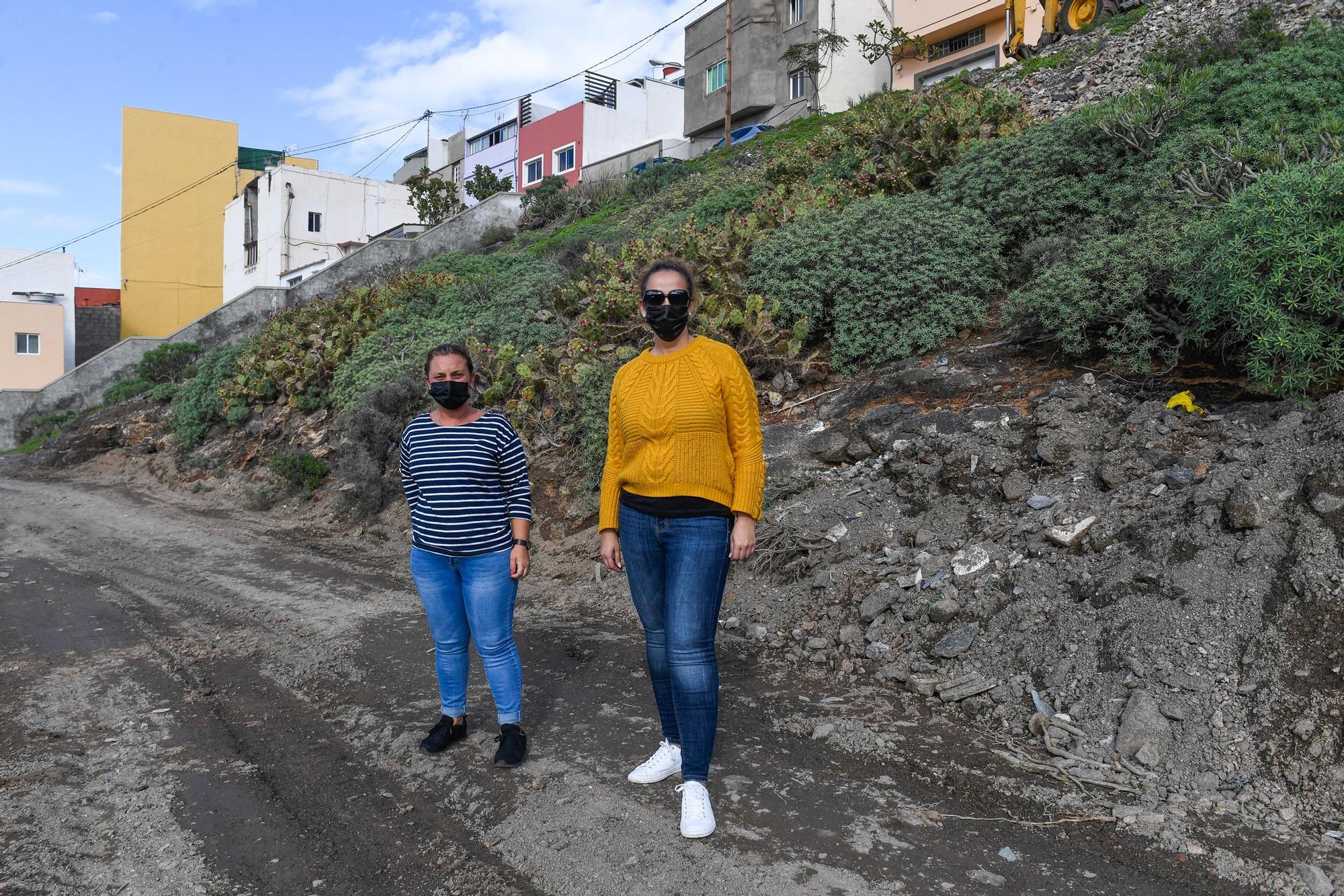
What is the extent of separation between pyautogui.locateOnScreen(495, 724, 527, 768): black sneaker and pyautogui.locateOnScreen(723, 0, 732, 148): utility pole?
27.2 m

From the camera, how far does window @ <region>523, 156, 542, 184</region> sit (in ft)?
131

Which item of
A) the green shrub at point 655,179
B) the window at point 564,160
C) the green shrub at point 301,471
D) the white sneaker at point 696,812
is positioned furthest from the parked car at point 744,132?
the white sneaker at point 696,812

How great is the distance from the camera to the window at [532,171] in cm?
3988

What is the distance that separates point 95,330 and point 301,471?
3073 centimetres

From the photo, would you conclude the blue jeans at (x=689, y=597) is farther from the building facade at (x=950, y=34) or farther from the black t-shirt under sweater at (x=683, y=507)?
the building facade at (x=950, y=34)

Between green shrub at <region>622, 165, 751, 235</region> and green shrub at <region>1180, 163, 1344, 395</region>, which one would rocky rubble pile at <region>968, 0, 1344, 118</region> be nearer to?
green shrub at <region>622, 165, 751, 235</region>

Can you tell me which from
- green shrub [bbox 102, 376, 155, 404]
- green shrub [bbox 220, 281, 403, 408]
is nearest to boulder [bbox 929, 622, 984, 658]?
green shrub [bbox 220, 281, 403, 408]

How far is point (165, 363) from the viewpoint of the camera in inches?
810

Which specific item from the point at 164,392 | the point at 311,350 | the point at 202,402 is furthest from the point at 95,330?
the point at 311,350

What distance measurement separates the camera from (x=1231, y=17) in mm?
14211

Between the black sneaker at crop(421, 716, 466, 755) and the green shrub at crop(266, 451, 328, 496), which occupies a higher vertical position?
the green shrub at crop(266, 451, 328, 496)

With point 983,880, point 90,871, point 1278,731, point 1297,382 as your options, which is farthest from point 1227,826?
point 90,871

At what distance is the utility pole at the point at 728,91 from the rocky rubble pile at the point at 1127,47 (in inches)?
508

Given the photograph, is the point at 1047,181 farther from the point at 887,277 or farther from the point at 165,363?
the point at 165,363
